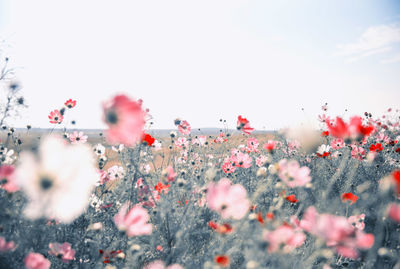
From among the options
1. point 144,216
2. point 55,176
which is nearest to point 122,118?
point 55,176

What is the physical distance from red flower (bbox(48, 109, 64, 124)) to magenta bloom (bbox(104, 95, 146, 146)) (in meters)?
1.73

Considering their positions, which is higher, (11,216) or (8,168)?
(8,168)

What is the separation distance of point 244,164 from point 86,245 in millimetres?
1423

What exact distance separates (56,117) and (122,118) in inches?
72.1

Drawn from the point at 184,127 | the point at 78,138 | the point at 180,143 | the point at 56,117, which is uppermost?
the point at 56,117

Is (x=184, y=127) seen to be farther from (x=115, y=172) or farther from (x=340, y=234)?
(x=340, y=234)

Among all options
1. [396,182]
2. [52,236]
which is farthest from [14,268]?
[396,182]

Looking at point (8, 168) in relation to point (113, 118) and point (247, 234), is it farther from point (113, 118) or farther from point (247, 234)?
point (247, 234)

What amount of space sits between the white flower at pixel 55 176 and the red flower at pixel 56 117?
5.48 ft

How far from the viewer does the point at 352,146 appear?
298cm

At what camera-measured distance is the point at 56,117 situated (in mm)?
2281

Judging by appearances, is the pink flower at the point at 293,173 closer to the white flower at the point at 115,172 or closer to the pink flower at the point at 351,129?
the pink flower at the point at 351,129

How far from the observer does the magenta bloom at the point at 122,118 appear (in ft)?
2.72

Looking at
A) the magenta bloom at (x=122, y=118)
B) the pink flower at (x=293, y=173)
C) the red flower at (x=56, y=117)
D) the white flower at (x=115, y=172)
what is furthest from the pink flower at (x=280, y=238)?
the red flower at (x=56, y=117)
